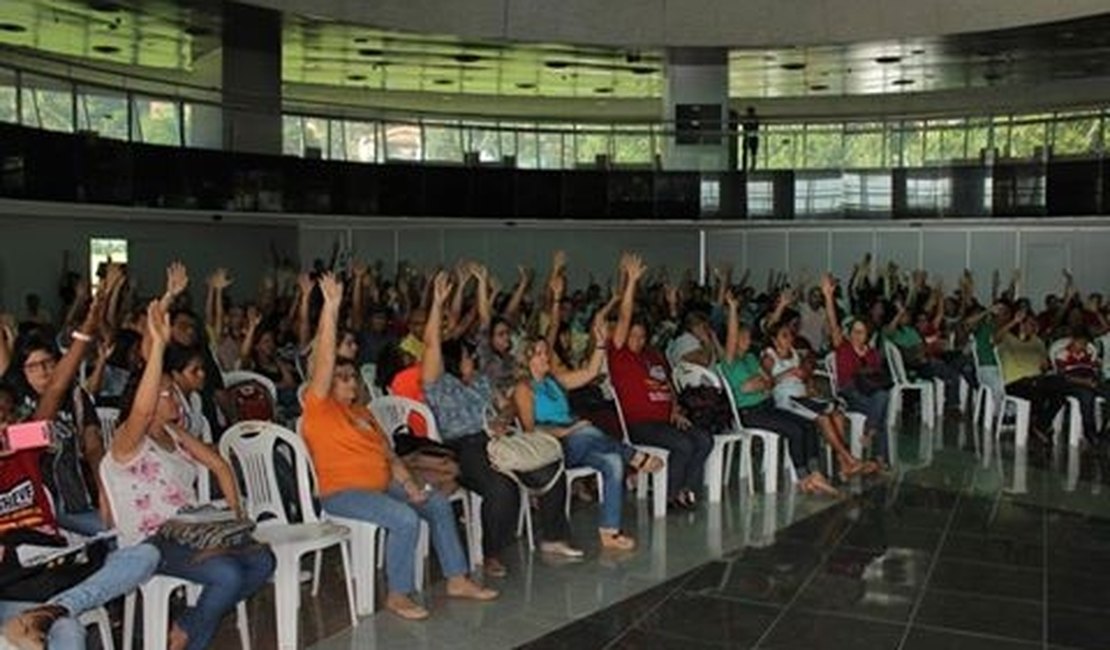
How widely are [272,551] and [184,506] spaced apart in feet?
1.38

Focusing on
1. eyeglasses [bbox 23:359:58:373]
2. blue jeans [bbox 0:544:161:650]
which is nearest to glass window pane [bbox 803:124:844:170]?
eyeglasses [bbox 23:359:58:373]

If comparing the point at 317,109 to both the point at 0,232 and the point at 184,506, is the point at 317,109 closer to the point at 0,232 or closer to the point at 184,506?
the point at 0,232

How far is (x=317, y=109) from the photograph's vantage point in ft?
59.5

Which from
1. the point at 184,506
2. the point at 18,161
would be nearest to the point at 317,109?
the point at 18,161

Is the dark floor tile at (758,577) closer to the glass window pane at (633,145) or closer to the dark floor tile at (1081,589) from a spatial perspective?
the dark floor tile at (1081,589)

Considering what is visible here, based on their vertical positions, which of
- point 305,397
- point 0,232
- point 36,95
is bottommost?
point 305,397

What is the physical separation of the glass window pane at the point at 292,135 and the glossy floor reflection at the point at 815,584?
11.1 m

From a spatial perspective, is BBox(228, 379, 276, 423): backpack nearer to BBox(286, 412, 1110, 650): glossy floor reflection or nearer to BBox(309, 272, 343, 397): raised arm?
BBox(286, 412, 1110, 650): glossy floor reflection

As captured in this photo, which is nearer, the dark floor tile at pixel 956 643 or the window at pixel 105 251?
the dark floor tile at pixel 956 643

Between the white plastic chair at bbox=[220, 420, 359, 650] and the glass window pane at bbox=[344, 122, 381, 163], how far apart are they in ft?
42.3

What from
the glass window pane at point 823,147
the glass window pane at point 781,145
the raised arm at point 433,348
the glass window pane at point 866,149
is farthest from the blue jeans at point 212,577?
the glass window pane at point 866,149

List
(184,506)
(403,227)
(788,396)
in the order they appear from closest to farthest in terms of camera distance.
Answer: (184,506) < (788,396) < (403,227)

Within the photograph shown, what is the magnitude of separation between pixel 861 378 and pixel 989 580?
13.2 ft

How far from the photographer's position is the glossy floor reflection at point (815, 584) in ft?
18.2
